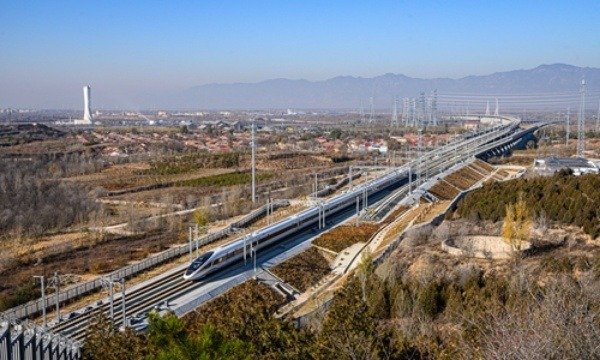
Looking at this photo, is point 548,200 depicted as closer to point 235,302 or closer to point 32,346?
point 235,302

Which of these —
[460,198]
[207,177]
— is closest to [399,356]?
[460,198]

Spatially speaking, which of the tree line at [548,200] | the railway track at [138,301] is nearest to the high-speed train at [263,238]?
the railway track at [138,301]

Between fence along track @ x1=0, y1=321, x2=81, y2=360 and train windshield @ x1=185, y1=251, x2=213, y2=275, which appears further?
train windshield @ x1=185, y1=251, x2=213, y2=275

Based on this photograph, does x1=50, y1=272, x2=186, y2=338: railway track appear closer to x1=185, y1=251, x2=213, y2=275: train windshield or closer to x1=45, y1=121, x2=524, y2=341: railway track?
x1=45, y1=121, x2=524, y2=341: railway track

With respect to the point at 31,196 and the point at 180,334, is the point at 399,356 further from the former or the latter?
the point at 31,196

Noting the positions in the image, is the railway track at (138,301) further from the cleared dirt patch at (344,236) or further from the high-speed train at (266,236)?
the cleared dirt patch at (344,236)

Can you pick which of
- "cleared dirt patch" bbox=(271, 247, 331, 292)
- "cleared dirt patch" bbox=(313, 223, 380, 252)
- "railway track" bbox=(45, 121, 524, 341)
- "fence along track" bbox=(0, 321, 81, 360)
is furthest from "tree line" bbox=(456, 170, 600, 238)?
"fence along track" bbox=(0, 321, 81, 360)
